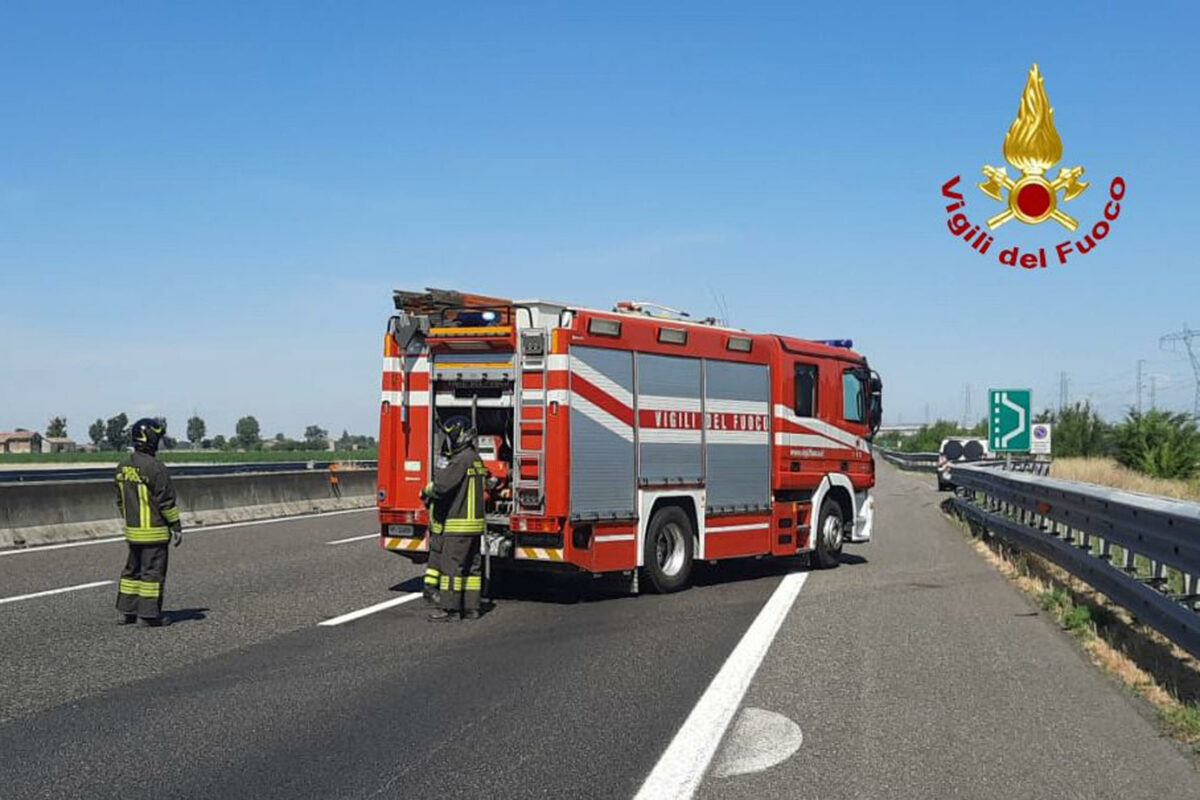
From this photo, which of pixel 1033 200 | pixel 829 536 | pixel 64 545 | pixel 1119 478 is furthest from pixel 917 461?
pixel 64 545

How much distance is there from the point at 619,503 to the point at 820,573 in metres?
4.09

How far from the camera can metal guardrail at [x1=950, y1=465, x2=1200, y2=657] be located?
7.97m

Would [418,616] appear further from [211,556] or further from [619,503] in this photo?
[211,556]

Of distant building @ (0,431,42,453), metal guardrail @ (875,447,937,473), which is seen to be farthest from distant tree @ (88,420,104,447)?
metal guardrail @ (875,447,937,473)

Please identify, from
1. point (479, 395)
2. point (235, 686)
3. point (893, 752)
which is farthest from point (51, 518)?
point (893, 752)

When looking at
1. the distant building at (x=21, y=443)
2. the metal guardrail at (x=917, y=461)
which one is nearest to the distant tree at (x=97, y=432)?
the distant building at (x=21, y=443)

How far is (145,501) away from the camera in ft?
34.8

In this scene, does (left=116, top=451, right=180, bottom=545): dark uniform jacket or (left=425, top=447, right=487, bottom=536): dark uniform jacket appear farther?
(left=425, top=447, right=487, bottom=536): dark uniform jacket

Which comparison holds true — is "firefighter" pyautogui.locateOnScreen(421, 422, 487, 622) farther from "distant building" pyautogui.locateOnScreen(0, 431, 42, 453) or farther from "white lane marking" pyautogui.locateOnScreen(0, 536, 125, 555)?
"distant building" pyautogui.locateOnScreen(0, 431, 42, 453)

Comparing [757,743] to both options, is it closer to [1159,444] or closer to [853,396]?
[853,396]

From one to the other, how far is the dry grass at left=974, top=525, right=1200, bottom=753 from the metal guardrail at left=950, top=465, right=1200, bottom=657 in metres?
0.29

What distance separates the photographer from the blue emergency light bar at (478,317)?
12.1 metres

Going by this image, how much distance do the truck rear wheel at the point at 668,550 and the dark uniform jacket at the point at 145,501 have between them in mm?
4621

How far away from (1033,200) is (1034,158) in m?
0.83
